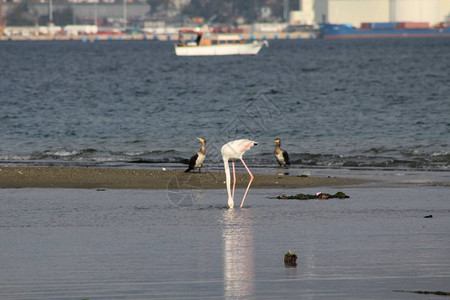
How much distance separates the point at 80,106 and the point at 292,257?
123 ft

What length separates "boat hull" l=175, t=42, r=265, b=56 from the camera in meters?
127

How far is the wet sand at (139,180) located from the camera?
1827cm

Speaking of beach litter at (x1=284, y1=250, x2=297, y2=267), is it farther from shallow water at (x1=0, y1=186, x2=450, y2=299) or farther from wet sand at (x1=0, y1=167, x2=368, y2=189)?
wet sand at (x1=0, y1=167, x2=368, y2=189)

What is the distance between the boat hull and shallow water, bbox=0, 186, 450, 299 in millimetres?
110571

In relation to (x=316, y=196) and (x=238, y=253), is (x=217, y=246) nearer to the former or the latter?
(x=238, y=253)

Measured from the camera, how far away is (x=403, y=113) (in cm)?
4122

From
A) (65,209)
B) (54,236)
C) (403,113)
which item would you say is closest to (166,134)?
(403,113)

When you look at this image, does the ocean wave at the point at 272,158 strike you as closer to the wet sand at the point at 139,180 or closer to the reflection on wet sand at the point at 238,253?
the wet sand at the point at 139,180

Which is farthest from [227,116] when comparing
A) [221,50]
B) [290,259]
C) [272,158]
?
[221,50]

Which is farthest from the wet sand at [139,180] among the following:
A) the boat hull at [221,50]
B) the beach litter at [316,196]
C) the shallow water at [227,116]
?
the boat hull at [221,50]

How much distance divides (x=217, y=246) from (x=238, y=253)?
54cm

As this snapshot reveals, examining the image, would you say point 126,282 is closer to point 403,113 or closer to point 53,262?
point 53,262

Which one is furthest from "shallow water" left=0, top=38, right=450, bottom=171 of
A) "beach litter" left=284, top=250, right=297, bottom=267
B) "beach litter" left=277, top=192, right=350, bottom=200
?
"beach litter" left=284, top=250, right=297, bottom=267

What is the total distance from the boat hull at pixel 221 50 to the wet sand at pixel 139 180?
10603 centimetres
